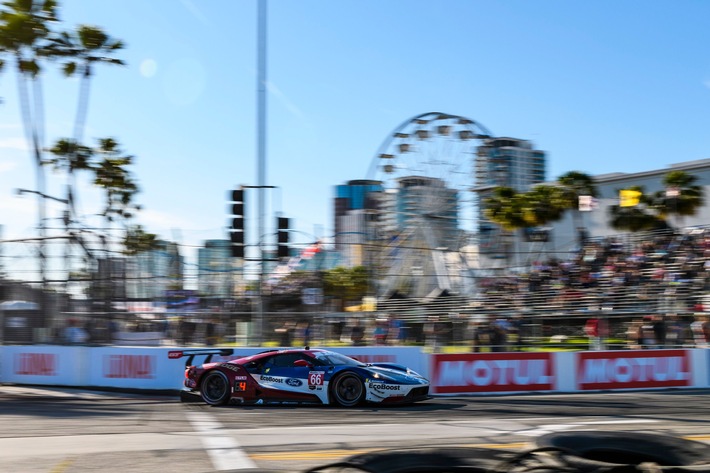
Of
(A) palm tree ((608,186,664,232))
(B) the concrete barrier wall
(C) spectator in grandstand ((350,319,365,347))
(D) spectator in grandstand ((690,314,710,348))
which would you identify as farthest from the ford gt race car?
(A) palm tree ((608,186,664,232))

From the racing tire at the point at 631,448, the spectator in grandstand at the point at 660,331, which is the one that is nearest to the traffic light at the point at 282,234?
the spectator in grandstand at the point at 660,331

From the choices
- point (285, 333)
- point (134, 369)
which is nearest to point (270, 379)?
point (285, 333)

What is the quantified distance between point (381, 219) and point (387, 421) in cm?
1866

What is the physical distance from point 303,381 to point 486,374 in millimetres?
4358

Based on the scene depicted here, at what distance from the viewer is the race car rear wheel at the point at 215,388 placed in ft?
44.6

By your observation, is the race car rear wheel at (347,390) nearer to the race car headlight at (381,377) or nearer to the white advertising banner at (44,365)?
the race car headlight at (381,377)

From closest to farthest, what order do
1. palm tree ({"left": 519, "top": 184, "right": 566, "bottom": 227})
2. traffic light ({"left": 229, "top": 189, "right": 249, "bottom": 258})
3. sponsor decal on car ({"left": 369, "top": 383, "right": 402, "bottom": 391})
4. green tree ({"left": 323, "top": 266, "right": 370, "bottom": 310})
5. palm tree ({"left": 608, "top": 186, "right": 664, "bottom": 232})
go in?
1. sponsor decal on car ({"left": 369, "top": 383, "right": 402, "bottom": 391})
2. traffic light ({"left": 229, "top": 189, "right": 249, "bottom": 258})
3. green tree ({"left": 323, "top": 266, "right": 370, "bottom": 310})
4. palm tree ({"left": 608, "top": 186, "right": 664, "bottom": 232})
5. palm tree ({"left": 519, "top": 184, "right": 566, "bottom": 227})

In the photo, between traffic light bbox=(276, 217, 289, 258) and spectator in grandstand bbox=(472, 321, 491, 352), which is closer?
traffic light bbox=(276, 217, 289, 258)

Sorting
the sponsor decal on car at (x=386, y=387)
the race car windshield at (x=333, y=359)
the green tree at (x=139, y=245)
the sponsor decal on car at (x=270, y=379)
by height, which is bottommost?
the sponsor decal on car at (x=386, y=387)

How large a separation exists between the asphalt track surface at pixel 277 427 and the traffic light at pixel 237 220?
325 centimetres

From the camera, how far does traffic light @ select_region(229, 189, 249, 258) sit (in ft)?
50.1

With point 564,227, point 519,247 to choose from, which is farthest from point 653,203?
point 564,227

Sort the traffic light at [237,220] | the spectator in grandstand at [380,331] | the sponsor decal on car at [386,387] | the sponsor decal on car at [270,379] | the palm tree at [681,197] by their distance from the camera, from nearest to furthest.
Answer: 1. the sponsor decal on car at [386,387]
2. the sponsor decal on car at [270,379]
3. the traffic light at [237,220]
4. the spectator in grandstand at [380,331]
5. the palm tree at [681,197]

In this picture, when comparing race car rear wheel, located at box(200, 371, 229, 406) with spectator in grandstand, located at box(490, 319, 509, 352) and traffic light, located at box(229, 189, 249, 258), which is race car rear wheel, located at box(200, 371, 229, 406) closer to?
traffic light, located at box(229, 189, 249, 258)
